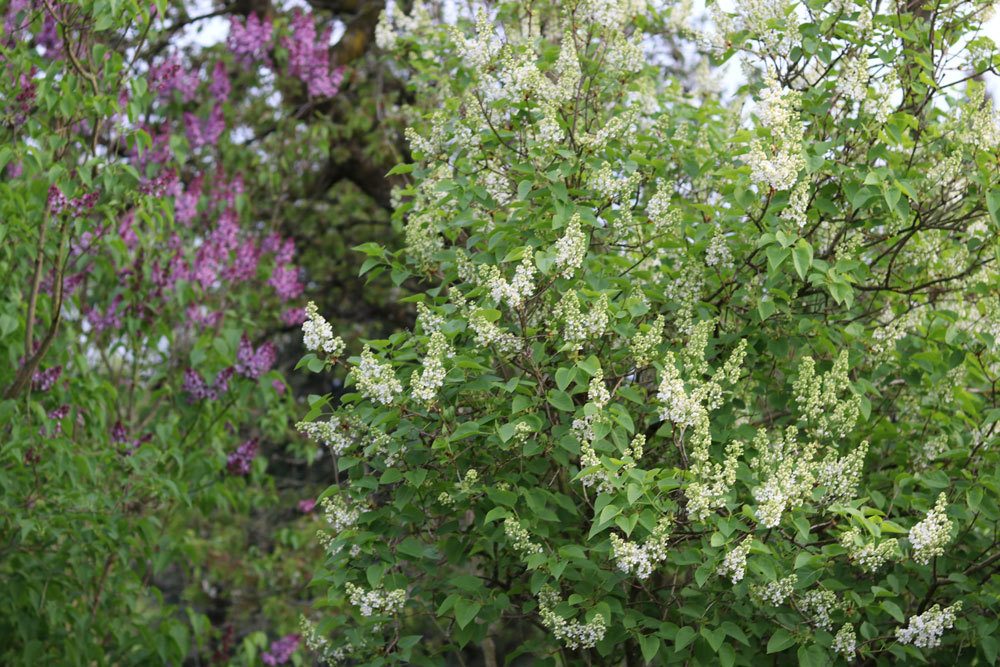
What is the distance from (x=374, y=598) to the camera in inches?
132

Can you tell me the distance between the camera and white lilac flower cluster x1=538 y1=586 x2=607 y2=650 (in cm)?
321

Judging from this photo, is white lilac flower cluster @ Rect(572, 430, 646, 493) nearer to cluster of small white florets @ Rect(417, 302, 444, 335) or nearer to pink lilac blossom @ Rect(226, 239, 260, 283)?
cluster of small white florets @ Rect(417, 302, 444, 335)

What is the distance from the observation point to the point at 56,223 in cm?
503

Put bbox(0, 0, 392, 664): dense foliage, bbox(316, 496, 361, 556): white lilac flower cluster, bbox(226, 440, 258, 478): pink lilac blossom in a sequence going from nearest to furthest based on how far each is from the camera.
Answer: bbox(316, 496, 361, 556): white lilac flower cluster, bbox(0, 0, 392, 664): dense foliage, bbox(226, 440, 258, 478): pink lilac blossom

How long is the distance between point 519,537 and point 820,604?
0.88 m

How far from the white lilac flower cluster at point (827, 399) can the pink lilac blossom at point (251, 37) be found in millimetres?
4512

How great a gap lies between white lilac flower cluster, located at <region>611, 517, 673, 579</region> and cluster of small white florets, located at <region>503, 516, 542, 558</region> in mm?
256

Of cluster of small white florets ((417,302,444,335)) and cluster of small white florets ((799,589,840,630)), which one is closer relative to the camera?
cluster of small white florets ((799,589,840,630))

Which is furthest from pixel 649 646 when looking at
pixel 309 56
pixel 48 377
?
pixel 309 56

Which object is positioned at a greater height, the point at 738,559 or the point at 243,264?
the point at 243,264

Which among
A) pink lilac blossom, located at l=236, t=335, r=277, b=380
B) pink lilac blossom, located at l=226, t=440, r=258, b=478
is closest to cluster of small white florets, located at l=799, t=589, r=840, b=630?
pink lilac blossom, located at l=236, t=335, r=277, b=380

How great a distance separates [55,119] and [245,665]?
137 inches

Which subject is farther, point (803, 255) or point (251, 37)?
point (251, 37)

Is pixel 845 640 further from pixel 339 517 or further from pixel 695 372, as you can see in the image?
pixel 339 517
